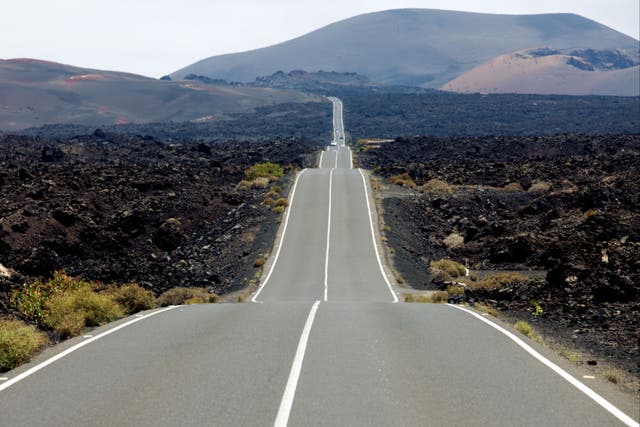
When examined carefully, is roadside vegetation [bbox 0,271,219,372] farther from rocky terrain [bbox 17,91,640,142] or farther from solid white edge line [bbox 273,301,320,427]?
rocky terrain [bbox 17,91,640,142]

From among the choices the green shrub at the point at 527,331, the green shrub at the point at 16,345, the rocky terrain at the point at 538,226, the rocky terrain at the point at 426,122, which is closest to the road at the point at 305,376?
the green shrub at the point at 16,345

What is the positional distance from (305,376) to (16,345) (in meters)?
4.81

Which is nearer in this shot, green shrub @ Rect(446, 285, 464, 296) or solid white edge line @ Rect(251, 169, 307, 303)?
green shrub @ Rect(446, 285, 464, 296)

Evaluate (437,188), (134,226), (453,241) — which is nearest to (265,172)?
(437,188)

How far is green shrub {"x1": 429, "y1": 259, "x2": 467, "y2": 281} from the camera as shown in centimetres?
3738

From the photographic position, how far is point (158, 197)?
57.8m

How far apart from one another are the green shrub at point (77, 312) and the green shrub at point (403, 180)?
5799 centimetres

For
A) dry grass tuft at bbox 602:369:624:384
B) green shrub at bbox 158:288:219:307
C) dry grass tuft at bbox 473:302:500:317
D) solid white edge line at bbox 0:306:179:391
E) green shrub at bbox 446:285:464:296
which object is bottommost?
green shrub at bbox 446:285:464:296

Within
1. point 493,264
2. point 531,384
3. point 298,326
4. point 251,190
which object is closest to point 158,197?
point 251,190

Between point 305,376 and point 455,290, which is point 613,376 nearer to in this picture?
point 305,376

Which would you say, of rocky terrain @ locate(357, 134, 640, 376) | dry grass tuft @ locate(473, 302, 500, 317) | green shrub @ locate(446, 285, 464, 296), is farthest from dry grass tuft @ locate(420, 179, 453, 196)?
dry grass tuft @ locate(473, 302, 500, 317)

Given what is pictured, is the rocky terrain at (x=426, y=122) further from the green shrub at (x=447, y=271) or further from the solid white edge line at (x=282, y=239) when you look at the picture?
the green shrub at (x=447, y=271)

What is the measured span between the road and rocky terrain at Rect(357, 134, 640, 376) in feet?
7.63

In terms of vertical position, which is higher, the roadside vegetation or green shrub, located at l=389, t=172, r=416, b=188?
the roadside vegetation
